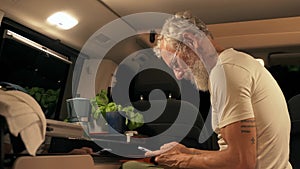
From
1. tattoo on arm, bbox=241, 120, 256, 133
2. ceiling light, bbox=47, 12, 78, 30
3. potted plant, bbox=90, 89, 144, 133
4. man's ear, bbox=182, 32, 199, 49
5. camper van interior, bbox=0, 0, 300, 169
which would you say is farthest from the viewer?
ceiling light, bbox=47, 12, 78, 30

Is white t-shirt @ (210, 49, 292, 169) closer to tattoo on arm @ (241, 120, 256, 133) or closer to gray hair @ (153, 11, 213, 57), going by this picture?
tattoo on arm @ (241, 120, 256, 133)

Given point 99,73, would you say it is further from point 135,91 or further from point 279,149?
point 279,149

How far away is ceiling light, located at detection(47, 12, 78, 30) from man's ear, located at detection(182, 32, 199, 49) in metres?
0.97

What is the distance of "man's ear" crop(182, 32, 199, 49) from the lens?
1481 mm

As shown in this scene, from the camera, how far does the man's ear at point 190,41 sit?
1.48 m

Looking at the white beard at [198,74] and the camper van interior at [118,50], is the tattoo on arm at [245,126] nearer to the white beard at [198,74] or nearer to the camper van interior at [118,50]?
the white beard at [198,74]

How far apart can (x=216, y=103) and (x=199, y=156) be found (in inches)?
8.9

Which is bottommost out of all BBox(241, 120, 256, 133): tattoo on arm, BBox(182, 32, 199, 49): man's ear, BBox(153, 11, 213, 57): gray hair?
BBox(241, 120, 256, 133): tattoo on arm

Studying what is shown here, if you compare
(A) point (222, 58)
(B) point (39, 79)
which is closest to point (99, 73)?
(B) point (39, 79)

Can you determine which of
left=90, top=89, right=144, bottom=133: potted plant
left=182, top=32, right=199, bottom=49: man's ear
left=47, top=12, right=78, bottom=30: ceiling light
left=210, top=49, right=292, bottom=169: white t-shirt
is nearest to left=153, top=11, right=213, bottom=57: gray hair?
left=182, top=32, right=199, bottom=49: man's ear

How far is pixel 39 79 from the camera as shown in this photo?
2.11 meters

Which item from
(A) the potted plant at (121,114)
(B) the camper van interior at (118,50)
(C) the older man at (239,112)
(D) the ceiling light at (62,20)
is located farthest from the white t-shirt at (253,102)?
(D) the ceiling light at (62,20)

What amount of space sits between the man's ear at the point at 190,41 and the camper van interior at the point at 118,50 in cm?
47

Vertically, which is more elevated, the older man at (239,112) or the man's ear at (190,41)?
the man's ear at (190,41)
